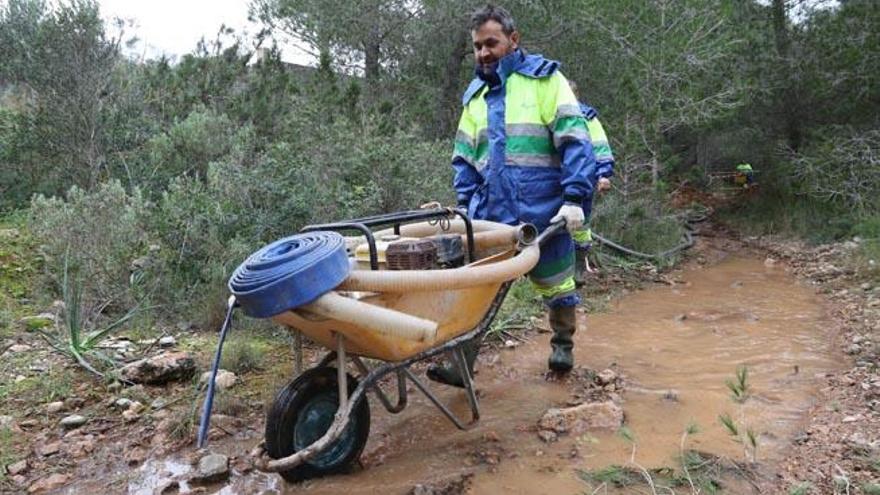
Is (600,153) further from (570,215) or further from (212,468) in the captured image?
(212,468)

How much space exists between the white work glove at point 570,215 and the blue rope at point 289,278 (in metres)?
Answer: 1.19

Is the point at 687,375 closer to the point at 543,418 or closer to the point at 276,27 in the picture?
the point at 543,418

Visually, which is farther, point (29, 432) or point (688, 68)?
point (688, 68)

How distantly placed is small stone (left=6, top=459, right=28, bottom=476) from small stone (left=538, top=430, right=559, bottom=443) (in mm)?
2100

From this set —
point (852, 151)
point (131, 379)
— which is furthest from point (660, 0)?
point (131, 379)

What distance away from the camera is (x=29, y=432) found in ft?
9.43

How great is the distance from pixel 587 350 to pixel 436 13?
5.75m

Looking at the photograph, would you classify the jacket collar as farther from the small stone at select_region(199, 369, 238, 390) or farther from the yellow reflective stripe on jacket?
the small stone at select_region(199, 369, 238, 390)

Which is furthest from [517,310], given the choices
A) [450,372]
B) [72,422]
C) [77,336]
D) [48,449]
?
[48,449]

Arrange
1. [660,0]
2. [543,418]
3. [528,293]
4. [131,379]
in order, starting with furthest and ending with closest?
[660,0]
[528,293]
[131,379]
[543,418]

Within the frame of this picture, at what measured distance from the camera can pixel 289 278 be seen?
207cm

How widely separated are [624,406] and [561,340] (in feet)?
1.69

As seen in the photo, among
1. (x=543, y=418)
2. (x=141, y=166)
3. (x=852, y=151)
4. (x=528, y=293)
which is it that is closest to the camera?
(x=543, y=418)

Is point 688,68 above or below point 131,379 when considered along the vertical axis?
above
